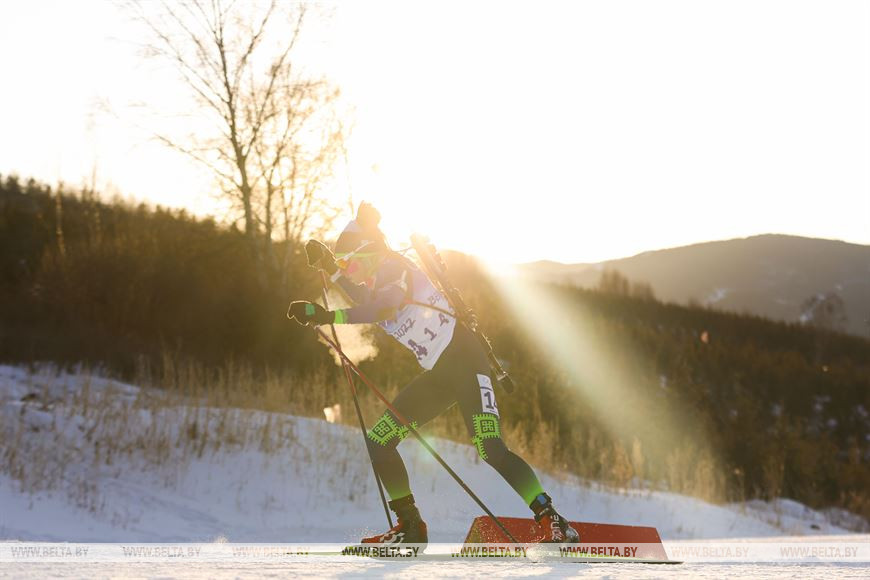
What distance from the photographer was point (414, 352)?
5.38 m

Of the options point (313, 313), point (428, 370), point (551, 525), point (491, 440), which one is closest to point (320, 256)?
point (313, 313)

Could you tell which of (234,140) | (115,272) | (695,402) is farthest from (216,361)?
(695,402)

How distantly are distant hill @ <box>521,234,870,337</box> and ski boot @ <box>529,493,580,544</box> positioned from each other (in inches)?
3969

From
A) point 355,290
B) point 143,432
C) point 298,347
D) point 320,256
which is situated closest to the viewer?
point 355,290

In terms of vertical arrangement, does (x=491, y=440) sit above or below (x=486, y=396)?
below

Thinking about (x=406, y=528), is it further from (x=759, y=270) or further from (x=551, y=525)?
(x=759, y=270)

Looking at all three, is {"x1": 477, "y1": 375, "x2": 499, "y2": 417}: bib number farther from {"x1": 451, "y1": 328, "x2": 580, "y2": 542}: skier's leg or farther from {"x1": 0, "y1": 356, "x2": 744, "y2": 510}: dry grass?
{"x1": 0, "y1": 356, "x2": 744, "y2": 510}: dry grass

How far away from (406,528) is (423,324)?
1.36 m

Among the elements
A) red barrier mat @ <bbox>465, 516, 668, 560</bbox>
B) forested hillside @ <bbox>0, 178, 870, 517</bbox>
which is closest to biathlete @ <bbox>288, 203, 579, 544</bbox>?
red barrier mat @ <bbox>465, 516, 668, 560</bbox>

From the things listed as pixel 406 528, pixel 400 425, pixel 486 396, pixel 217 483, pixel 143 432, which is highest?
pixel 486 396

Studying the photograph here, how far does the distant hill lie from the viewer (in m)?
107

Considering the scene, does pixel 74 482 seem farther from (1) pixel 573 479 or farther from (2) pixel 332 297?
(1) pixel 573 479

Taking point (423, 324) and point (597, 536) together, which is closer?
point (423, 324)

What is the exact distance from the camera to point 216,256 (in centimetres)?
2266
